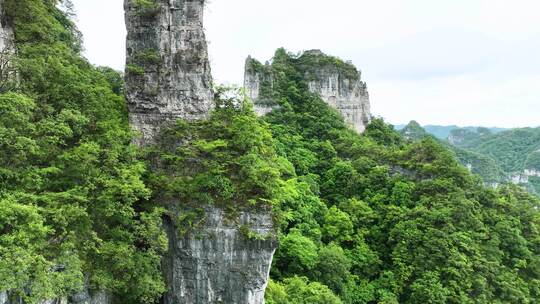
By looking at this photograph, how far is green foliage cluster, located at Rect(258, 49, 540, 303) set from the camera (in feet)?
89.1

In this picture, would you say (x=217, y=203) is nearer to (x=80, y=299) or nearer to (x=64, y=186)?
(x=64, y=186)

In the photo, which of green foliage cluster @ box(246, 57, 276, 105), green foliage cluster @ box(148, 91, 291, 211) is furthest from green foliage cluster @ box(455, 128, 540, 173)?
green foliage cluster @ box(148, 91, 291, 211)

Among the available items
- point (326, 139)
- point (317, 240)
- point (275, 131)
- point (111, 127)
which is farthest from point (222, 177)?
point (326, 139)

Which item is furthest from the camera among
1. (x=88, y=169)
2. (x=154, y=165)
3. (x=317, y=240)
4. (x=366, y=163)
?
Answer: (x=366, y=163)

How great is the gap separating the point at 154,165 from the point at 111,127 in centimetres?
286

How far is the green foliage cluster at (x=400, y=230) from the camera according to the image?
27172 millimetres

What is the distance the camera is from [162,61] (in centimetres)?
2080

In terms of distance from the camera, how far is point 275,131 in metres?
43.1

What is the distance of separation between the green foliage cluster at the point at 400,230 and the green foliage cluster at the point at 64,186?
7.91 metres

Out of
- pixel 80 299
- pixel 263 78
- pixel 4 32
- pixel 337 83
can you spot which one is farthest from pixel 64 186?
pixel 337 83

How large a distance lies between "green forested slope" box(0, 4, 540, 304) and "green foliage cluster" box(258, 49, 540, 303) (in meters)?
0.11

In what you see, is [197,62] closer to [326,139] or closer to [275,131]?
[275,131]

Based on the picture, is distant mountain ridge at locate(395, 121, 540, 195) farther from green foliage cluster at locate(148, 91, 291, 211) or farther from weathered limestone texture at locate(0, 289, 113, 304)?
weathered limestone texture at locate(0, 289, 113, 304)

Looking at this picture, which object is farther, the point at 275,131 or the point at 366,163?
the point at 275,131
